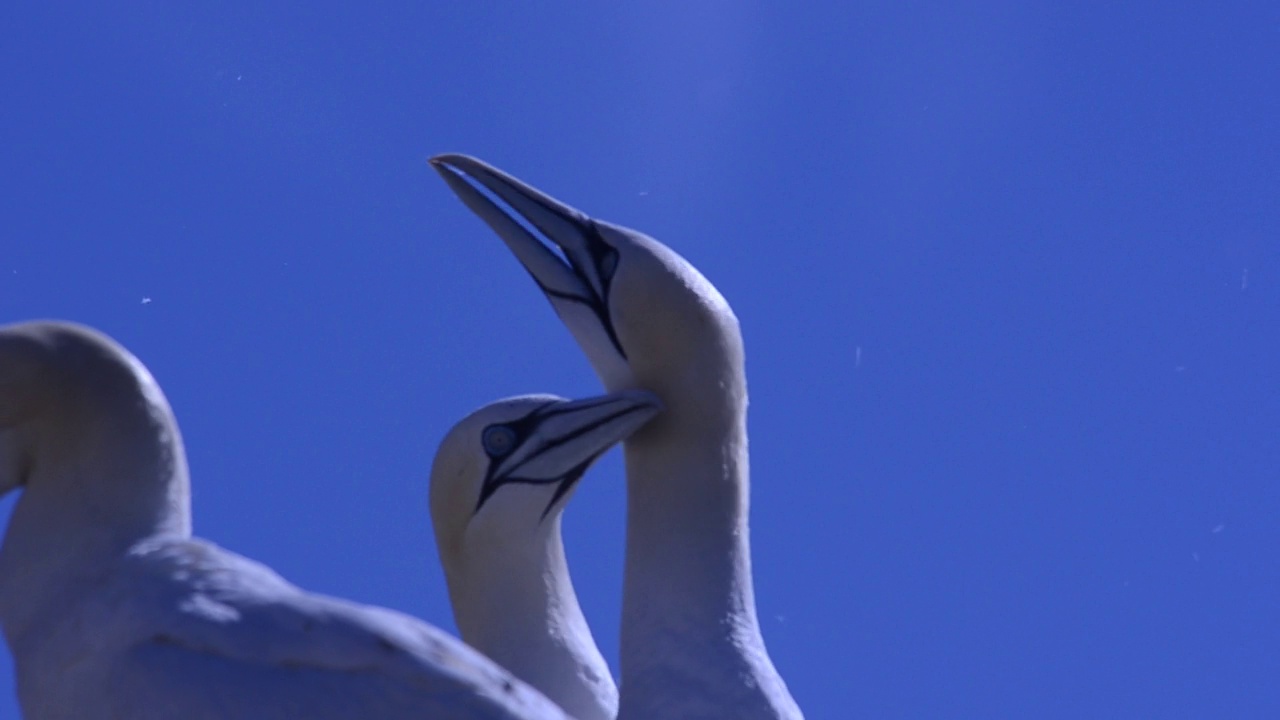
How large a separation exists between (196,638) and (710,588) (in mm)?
2171

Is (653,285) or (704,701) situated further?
(653,285)

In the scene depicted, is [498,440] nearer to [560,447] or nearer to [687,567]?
[560,447]

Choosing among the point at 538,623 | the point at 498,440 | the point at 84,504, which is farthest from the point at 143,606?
the point at 498,440

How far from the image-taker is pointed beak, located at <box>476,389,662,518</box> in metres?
6.71

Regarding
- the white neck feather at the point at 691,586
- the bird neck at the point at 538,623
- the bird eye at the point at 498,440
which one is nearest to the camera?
the white neck feather at the point at 691,586

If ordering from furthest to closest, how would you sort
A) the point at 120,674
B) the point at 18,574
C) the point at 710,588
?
the point at 710,588
the point at 18,574
the point at 120,674

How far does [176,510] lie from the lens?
4.90 meters

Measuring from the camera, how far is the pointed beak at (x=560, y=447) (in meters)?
6.71

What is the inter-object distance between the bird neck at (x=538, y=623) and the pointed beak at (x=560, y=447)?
0.64 feet

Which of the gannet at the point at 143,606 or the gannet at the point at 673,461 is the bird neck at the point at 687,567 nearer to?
the gannet at the point at 673,461

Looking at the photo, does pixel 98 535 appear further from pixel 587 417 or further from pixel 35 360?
pixel 587 417

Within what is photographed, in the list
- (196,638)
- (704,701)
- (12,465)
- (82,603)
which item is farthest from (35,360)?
(704,701)

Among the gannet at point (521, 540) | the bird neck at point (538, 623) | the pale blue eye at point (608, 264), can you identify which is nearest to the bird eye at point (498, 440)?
the gannet at point (521, 540)

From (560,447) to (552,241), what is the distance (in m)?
0.71
